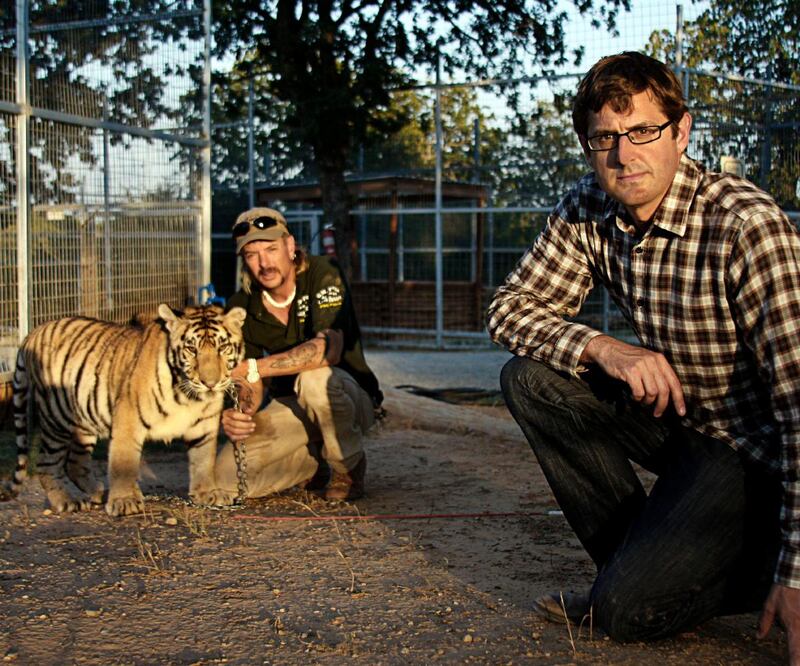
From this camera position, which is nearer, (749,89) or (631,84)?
(631,84)

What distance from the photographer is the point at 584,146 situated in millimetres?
3221

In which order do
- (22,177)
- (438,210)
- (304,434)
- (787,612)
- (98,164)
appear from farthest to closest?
(438,210), (98,164), (22,177), (304,434), (787,612)

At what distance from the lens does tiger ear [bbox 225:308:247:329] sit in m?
5.18

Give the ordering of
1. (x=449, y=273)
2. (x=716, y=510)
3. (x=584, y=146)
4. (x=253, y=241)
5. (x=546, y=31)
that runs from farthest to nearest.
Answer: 1. (x=449, y=273)
2. (x=546, y=31)
3. (x=253, y=241)
4. (x=584, y=146)
5. (x=716, y=510)

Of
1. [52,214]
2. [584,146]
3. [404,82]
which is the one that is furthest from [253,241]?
[404,82]

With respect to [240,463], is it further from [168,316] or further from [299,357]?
[168,316]

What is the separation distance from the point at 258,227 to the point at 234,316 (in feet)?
1.55

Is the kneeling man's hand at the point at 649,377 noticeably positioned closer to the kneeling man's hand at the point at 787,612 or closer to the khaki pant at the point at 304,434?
the kneeling man's hand at the point at 787,612

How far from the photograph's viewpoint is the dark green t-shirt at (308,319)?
17.2 feet

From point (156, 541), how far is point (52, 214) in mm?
3698

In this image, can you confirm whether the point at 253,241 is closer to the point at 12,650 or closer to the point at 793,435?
the point at 12,650

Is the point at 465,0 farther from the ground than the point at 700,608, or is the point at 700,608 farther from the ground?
the point at 465,0

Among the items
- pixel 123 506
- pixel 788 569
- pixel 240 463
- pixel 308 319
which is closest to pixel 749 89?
pixel 308 319

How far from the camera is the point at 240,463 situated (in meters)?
5.12
